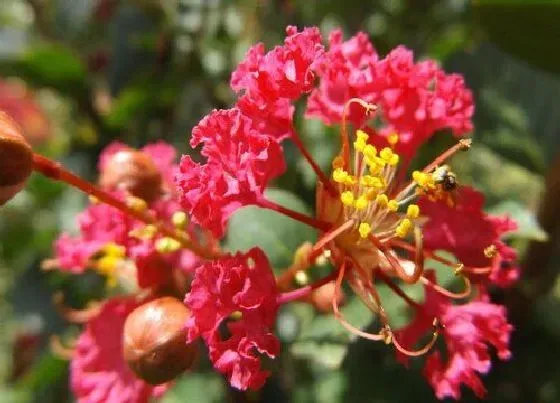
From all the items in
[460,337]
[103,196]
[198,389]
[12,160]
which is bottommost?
[198,389]

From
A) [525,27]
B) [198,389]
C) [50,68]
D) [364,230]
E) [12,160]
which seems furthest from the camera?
[50,68]

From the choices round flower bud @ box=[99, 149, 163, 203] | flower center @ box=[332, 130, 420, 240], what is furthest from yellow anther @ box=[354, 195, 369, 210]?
round flower bud @ box=[99, 149, 163, 203]

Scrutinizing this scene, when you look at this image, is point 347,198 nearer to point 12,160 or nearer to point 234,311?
point 234,311

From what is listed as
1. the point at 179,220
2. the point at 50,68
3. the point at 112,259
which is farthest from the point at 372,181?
the point at 50,68

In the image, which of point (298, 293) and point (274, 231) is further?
point (274, 231)

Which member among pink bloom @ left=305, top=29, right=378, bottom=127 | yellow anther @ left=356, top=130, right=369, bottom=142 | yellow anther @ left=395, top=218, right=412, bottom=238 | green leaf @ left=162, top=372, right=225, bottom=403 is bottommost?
green leaf @ left=162, top=372, right=225, bottom=403

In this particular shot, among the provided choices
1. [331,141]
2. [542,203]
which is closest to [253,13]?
[331,141]

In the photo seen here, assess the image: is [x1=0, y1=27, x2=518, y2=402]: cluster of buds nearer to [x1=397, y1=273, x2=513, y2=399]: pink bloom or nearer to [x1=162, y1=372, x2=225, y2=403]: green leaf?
[x1=397, y1=273, x2=513, y2=399]: pink bloom

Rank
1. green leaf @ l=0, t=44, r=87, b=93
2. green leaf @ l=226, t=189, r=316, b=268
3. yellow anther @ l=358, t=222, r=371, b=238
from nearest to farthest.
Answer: yellow anther @ l=358, t=222, r=371, b=238 < green leaf @ l=226, t=189, r=316, b=268 < green leaf @ l=0, t=44, r=87, b=93

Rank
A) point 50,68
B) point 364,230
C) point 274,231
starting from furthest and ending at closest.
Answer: point 50,68 → point 274,231 → point 364,230
